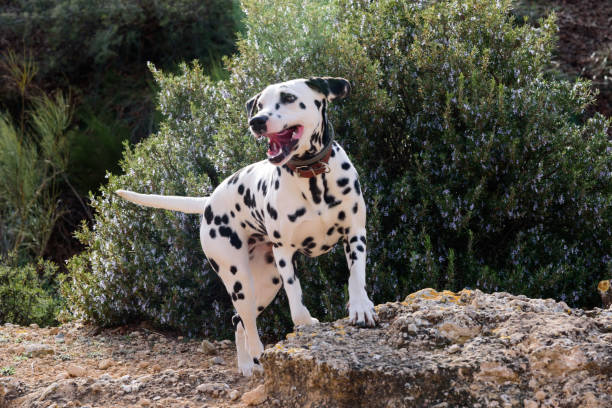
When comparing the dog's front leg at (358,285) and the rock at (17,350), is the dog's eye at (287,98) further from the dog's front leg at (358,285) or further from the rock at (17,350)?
the rock at (17,350)

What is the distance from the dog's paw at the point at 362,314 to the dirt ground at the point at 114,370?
59 cm

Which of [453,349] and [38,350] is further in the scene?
[38,350]

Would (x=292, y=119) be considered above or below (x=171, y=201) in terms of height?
above

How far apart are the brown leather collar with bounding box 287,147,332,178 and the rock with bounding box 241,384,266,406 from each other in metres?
1.11

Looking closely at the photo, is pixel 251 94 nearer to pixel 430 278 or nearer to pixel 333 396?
pixel 430 278

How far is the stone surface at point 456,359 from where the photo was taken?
2.77m

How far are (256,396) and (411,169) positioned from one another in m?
3.06

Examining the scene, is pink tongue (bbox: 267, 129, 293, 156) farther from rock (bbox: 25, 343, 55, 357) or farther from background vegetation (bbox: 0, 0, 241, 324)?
background vegetation (bbox: 0, 0, 241, 324)

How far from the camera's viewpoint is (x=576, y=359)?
109 inches

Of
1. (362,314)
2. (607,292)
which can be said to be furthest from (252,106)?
(607,292)

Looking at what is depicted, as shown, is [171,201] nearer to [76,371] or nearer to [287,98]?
[76,371]

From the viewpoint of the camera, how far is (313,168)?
11.7 ft

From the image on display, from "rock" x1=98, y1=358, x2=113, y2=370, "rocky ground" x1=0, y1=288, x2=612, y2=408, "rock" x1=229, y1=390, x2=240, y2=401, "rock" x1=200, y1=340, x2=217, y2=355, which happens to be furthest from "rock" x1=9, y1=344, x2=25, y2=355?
"rock" x1=229, y1=390, x2=240, y2=401

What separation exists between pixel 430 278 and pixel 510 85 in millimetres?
2070
